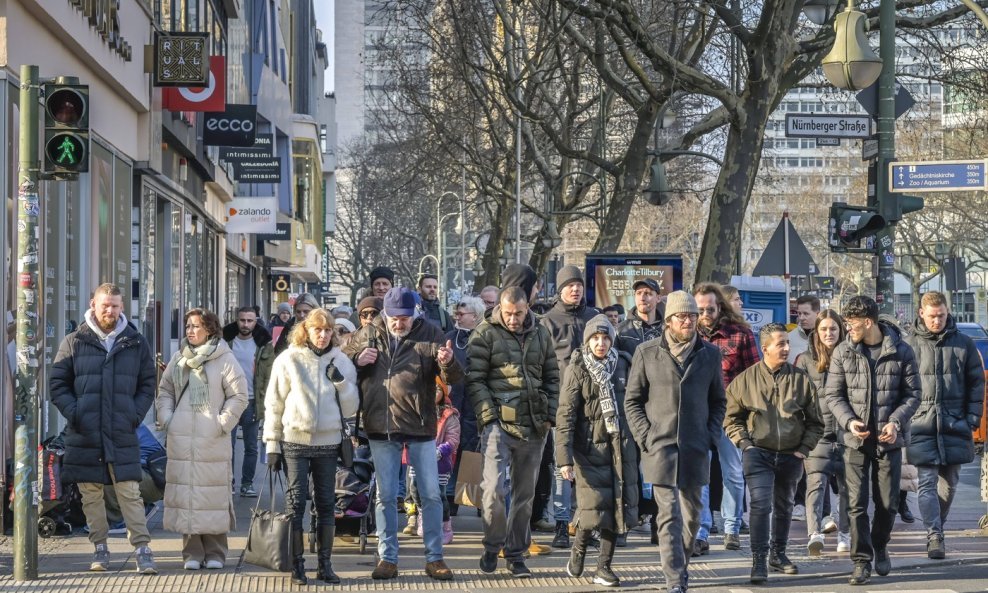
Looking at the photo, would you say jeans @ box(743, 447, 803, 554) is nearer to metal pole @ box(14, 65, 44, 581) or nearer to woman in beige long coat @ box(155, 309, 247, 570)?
woman in beige long coat @ box(155, 309, 247, 570)

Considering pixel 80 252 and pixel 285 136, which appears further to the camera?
pixel 285 136

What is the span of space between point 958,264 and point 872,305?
34568mm

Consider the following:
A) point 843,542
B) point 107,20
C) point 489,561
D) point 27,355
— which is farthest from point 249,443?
point 843,542

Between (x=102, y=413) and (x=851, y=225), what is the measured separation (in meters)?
8.24

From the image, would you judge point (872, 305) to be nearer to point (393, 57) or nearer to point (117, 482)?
point (117, 482)

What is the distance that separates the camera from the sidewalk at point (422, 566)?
9.61 m

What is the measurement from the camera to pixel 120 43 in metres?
16.6

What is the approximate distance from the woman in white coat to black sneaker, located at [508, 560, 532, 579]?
117 cm

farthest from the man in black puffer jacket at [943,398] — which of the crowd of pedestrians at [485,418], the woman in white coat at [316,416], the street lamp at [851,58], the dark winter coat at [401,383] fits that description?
the woman in white coat at [316,416]

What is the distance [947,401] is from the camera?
11.4 meters

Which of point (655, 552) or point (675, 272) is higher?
point (675, 272)

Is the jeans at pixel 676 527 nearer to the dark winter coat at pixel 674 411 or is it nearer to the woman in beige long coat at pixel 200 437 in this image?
the dark winter coat at pixel 674 411

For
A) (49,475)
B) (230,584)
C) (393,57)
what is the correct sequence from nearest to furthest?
(230,584) < (49,475) < (393,57)

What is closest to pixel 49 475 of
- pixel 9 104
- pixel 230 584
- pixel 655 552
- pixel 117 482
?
pixel 117 482
